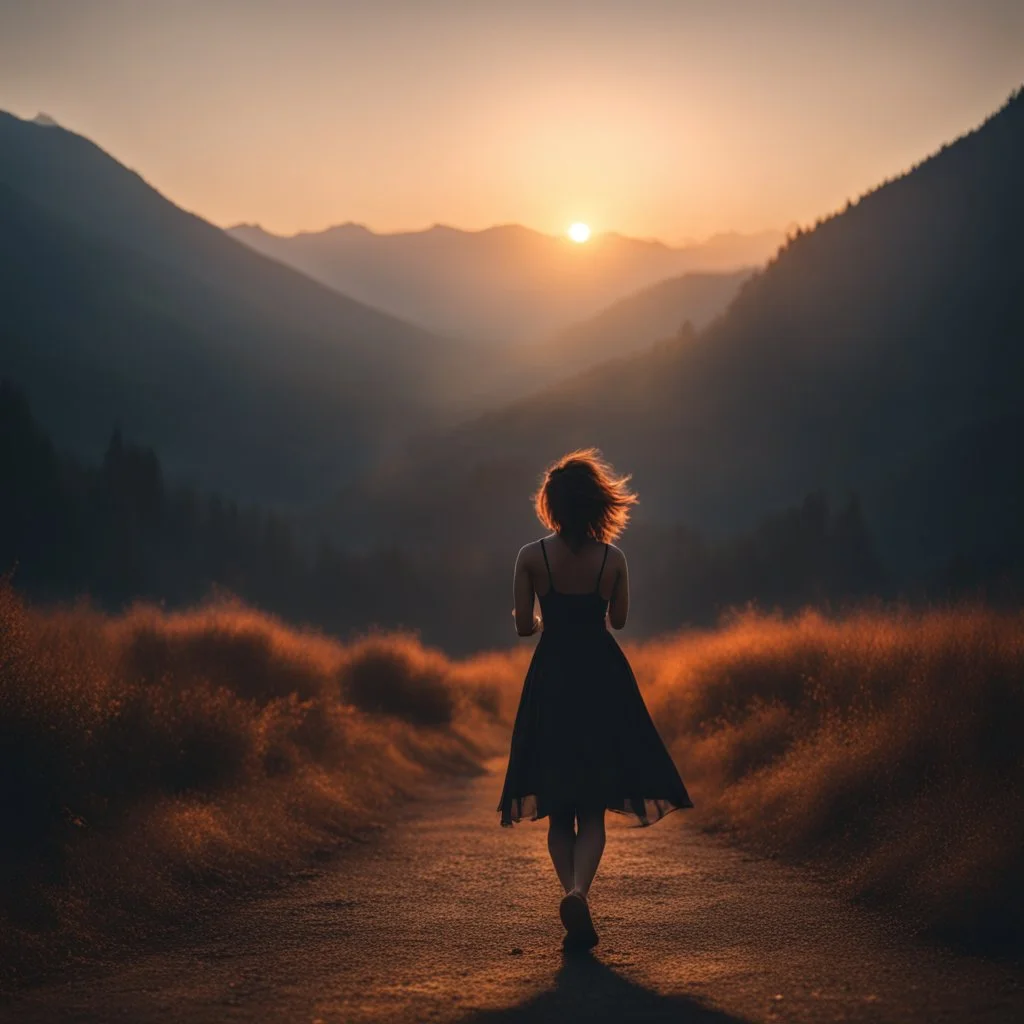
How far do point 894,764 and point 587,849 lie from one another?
401 centimetres

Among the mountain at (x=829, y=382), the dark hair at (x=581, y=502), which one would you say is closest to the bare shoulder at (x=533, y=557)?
the dark hair at (x=581, y=502)

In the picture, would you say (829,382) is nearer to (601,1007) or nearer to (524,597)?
(524,597)

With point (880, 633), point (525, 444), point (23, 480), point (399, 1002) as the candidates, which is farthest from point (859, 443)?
point (399, 1002)

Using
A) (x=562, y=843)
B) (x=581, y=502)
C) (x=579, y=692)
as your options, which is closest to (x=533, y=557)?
(x=581, y=502)

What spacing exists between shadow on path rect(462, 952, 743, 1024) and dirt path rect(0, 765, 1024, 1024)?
0.04ft

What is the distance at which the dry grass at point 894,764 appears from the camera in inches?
248

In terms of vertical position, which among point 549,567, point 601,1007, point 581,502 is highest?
point 581,502

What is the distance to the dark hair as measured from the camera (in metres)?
6.14

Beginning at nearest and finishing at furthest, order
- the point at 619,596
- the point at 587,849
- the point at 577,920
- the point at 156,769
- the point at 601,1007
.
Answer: the point at 601,1007, the point at 577,920, the point at 587,849, the point at 619,596, the point at 156,769

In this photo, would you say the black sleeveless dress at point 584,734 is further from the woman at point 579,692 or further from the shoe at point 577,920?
the shoe at point 577,920

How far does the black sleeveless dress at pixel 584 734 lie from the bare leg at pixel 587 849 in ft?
0.27

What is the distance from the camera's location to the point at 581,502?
20.1ft

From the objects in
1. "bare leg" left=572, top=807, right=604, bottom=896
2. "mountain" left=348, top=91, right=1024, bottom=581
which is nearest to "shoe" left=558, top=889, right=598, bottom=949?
"bare leg" left=572, top=807, right=604, bottom=896

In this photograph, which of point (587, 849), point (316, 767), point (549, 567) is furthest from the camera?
point (316, 767)
